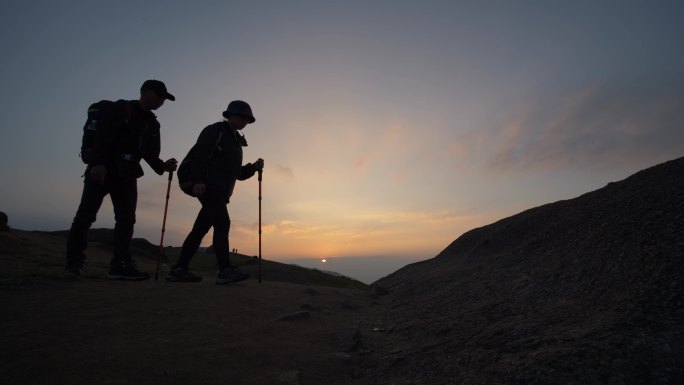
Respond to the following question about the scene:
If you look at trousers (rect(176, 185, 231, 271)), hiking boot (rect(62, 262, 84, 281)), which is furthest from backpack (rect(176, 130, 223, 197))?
hiking boot (rect(62, 262, 84, 281))

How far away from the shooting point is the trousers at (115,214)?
5391 millimetres

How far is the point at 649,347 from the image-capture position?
1.94 metres

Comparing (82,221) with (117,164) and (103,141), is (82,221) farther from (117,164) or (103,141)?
(103,141)

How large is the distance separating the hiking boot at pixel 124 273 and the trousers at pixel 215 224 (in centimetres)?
59

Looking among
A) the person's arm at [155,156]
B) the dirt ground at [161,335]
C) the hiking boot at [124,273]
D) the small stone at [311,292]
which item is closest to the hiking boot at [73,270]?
the dirt ground at [161,335]

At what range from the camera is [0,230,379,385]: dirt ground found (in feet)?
7.81

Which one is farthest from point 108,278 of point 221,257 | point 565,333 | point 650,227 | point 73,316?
point 650,227

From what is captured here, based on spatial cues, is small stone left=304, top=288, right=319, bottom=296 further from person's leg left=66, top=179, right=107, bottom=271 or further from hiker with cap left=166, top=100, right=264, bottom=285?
person's leg left=66, top=179, right=107, bottom=271

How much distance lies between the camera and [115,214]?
5.80 meters

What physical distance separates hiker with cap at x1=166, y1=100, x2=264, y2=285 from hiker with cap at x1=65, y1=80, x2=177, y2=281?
0.71 metres

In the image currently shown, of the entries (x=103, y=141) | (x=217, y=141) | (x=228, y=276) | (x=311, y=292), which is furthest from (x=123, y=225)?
(x=311, y=292)

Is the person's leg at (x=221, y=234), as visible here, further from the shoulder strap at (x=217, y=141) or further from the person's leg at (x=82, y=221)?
the person's leg at (x=82, y=221)

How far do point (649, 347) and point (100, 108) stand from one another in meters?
6.62

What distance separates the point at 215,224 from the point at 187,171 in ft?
3.10
